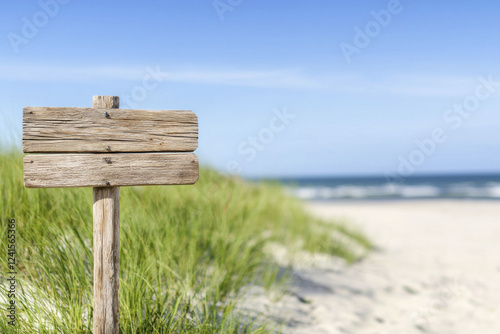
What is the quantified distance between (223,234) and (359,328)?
1.55 meters

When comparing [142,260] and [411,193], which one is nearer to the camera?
[142,260]

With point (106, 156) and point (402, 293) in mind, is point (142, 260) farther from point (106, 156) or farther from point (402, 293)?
point (402, 293)

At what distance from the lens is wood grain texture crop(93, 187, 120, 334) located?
2.59m

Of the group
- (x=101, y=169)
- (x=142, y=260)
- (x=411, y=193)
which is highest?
(x=101, y=169)

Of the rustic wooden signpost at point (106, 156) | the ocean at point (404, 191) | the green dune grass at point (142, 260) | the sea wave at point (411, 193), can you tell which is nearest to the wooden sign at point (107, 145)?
the rustic wooden signpost at point (106, 156)

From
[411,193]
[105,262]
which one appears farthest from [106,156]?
[411,193]

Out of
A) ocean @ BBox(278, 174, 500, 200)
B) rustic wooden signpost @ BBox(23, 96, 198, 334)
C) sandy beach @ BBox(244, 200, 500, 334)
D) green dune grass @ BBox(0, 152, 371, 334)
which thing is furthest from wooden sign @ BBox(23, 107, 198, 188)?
ocean @ BBox(278, 174, 500, 200)

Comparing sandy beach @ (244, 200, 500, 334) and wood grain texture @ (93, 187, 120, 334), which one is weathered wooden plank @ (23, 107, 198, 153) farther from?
sandy beach @ (244, 200, 500, 334)

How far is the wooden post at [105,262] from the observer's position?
2.58 meters

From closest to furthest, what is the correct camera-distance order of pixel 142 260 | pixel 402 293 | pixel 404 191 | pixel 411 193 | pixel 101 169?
pixel 101 169, pixel 142 260, pixel 402 293, pixel 411 193, pixel 404 191

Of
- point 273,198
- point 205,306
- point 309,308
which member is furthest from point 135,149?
point 273,198

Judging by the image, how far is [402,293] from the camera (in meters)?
5.45

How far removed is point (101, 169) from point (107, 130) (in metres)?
0.23

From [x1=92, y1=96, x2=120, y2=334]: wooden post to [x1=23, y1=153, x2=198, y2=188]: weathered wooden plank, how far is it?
11 cm
